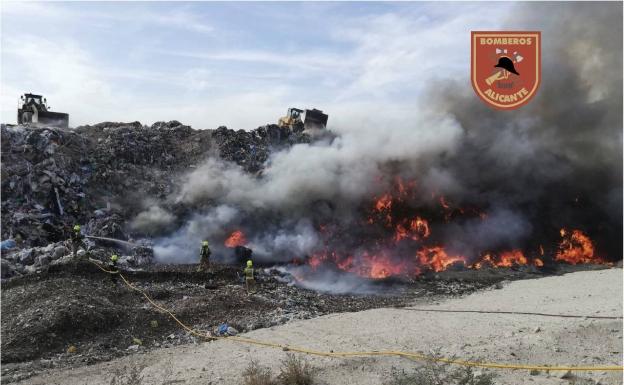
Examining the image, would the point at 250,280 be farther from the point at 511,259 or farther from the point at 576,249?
the point at 576,249

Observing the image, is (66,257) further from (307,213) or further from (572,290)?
(572,290)

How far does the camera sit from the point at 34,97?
24781 mm

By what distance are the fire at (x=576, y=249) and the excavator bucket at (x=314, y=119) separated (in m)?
15.4

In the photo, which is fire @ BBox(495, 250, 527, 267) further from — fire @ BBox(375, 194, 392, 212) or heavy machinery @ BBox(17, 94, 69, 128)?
heavy machinery @ BBox(17, 94, 69, 128)

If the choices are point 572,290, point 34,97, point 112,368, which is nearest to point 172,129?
point 34,97

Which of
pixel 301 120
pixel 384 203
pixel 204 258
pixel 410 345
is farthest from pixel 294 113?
pixel 410 345

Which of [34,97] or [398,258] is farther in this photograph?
[34,97]

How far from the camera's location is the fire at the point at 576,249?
19.4 metres

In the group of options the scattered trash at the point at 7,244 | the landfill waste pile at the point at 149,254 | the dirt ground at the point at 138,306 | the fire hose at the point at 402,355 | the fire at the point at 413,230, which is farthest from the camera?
the fire at the point at 413,230

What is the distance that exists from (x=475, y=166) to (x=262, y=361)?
1671cm

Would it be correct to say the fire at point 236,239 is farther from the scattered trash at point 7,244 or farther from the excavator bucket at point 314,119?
the excavator bucket at point 314,119

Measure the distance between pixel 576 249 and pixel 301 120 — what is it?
55.9 feet

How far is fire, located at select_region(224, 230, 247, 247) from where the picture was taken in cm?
Result: 1888

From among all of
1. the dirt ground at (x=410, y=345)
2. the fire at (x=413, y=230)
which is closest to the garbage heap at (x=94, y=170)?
Answer: the fire at (x=413, y=230)
